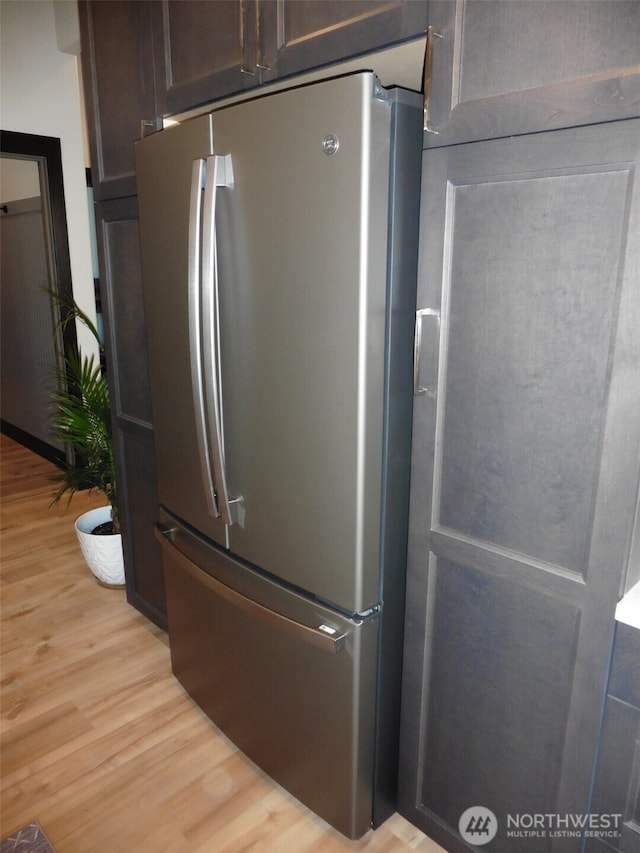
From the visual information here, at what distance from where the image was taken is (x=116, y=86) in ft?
6.21

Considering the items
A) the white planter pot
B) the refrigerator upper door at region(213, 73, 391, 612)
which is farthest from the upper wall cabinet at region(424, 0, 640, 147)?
the white planter pot

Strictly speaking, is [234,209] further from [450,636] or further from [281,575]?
[450,636]

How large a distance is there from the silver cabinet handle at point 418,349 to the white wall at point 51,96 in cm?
315

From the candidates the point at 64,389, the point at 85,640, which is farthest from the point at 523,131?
the point at 64,389

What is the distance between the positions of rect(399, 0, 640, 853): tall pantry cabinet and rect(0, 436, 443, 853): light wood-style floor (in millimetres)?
541

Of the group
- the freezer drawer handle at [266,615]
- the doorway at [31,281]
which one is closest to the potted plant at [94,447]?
the freezer drawer handle at [266,615]

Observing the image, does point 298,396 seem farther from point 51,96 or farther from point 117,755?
point 51,96

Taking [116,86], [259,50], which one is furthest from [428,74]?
[116,86]

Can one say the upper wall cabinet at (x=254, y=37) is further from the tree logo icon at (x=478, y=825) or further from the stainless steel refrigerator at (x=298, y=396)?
the tree logo icon at (x=478, y=825)

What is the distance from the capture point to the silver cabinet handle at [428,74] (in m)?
1.11

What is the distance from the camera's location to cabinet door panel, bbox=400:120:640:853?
1.02 meters

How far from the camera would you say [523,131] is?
105 centimetres

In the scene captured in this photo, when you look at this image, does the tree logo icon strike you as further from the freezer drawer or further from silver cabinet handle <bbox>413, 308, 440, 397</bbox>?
silver cabinet handle <bbox>413, 308, 440, 397</bbox>

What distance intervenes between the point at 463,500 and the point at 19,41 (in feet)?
12.2
